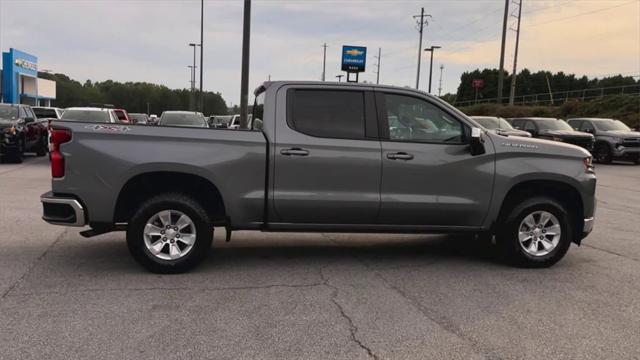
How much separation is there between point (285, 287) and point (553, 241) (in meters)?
3.07

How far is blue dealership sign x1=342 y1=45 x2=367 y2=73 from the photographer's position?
3678 centimetres

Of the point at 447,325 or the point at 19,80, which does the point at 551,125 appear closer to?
the point at 447,325

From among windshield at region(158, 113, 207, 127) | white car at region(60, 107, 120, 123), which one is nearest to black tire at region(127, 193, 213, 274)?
white car at region(60, 107, 120, 123)

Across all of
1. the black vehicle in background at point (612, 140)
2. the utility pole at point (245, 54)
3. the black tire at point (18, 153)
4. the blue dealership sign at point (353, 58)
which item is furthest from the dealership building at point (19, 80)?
the black vehicle in background at point (612, 140)

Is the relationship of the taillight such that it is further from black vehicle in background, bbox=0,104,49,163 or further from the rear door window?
black vehicle in background, bbox=0,104,49,163

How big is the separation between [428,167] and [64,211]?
3.63 metres

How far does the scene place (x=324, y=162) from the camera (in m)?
5.67

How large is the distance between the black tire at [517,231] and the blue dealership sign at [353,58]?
31.1 meters

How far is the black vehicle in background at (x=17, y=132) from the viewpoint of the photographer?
16172 mm

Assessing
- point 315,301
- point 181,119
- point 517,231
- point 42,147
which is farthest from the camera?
point 42,147

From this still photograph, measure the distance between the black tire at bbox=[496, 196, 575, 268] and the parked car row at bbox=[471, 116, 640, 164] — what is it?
15.1m

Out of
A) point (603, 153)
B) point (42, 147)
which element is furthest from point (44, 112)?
point (603, 153)

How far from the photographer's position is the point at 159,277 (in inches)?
216

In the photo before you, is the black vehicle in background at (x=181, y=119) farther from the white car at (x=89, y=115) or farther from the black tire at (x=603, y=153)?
the black tire at (x=603, y=153)
